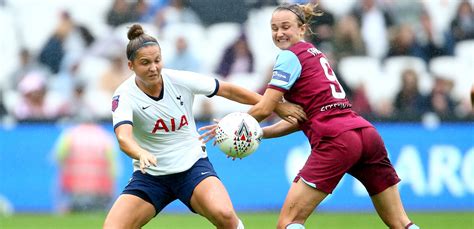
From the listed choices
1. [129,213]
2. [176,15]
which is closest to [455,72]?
[176,15]

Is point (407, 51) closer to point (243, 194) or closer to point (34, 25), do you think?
point (243, 194)

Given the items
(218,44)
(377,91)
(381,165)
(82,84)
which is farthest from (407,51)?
(381,165)

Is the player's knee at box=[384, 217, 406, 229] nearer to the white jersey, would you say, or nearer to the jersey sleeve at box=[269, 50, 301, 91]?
the jersey sleeve at box=[269, 50, 301, 91]

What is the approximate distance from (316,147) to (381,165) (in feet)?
1.74

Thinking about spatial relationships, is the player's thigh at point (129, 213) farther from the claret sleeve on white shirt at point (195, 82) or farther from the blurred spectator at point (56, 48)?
the blurred spectator at point (56, 48)

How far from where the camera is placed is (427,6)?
52.7ft

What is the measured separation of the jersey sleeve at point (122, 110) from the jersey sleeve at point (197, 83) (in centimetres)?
47

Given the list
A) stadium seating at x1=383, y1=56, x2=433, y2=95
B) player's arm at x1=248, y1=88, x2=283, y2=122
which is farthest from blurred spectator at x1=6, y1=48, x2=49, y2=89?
player's arm at x1=248, y1=88, x2=283, y2=122

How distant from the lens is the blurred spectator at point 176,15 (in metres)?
15.6

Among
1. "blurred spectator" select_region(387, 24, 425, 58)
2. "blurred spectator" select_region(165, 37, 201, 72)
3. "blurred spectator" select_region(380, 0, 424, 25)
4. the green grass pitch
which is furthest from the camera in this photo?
"blurred spectator" select_region(380, 0, 424, 25)

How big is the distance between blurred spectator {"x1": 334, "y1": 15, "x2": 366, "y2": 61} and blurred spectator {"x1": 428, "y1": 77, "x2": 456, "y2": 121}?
1.26 metres

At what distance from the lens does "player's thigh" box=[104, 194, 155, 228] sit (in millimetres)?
7598

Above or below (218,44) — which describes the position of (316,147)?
below

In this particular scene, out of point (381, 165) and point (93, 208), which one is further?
point (93, 208)
